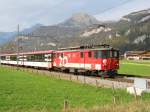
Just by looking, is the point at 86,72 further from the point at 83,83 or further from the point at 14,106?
the point at 14,106

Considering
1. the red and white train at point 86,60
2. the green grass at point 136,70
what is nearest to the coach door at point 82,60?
the red and white train at point 86,60

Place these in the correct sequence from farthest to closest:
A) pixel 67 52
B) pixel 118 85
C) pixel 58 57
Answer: pixel 58 57
pixel 67 52
pixel 118 85

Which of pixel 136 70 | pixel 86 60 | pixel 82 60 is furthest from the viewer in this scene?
pixel 136 70

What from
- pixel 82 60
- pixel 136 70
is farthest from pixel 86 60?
pixel 136 70

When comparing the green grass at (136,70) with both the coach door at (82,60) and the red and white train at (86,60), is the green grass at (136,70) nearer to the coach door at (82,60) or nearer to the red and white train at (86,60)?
the red and white train at (86,60)

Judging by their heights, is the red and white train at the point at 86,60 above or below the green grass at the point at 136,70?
above

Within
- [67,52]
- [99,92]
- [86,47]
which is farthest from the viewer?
[67,52]

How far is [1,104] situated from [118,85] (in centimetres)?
1541

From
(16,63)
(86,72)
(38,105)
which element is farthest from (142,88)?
(16,63)

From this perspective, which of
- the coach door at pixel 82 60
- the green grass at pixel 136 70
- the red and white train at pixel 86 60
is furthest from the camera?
the green grass at pixel 136 70

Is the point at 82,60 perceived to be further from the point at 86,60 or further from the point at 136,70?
the point at 136,70

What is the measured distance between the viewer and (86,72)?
5403 centimetres

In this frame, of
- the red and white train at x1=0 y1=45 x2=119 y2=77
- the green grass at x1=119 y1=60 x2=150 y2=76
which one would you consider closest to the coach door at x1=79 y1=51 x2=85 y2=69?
the red and white train at x1=0 y1=45 x2=119 y2=77

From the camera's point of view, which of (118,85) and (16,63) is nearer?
(118,85)
